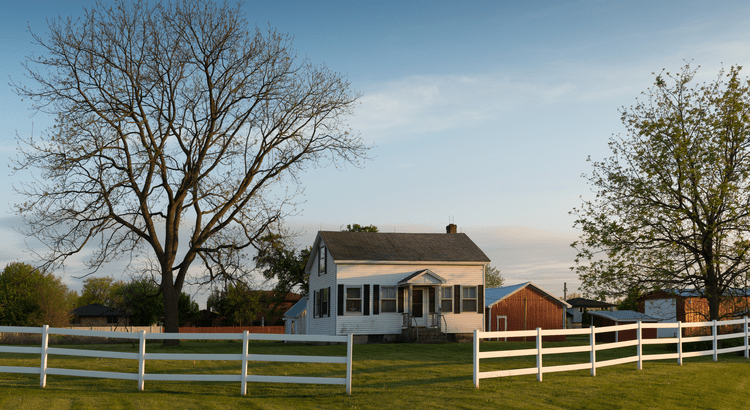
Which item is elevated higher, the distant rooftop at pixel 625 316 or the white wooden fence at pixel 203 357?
the white wooden fence at pixel 203 357

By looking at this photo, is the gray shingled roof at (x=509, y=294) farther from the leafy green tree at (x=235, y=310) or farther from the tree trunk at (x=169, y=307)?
the leafy green tree at (x=235, y=310)

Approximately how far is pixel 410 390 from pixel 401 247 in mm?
21107

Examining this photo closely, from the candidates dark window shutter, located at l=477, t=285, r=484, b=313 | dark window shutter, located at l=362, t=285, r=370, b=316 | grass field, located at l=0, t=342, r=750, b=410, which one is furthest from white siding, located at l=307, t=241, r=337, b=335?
grass field, located at l=0, t=342, r=750, b=410

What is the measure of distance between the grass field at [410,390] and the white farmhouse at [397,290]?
13.8m

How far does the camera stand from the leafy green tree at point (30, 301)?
5419 cm

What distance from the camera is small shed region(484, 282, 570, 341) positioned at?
4103cm

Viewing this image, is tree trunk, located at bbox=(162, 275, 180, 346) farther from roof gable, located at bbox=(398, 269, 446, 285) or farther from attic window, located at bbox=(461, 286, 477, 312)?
attic window, located at bbox=(461, 286, 477, 312)

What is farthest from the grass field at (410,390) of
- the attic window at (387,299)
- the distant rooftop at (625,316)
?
the distant rooftop at (625,316)

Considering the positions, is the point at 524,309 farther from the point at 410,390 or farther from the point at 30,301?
the point at 30,301

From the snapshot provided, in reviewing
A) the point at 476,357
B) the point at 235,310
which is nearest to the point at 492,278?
the point at 235,310

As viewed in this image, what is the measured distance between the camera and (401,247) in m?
33.9

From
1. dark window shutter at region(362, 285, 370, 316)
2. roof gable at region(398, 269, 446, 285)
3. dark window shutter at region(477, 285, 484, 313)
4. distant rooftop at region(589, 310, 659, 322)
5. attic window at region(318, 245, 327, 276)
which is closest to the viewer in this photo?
roof gable at region(398, 269, 446, 285)

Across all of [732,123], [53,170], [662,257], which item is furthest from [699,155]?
[53,170]

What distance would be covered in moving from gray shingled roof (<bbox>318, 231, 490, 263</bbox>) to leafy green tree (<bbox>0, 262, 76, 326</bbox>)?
33242 mm
